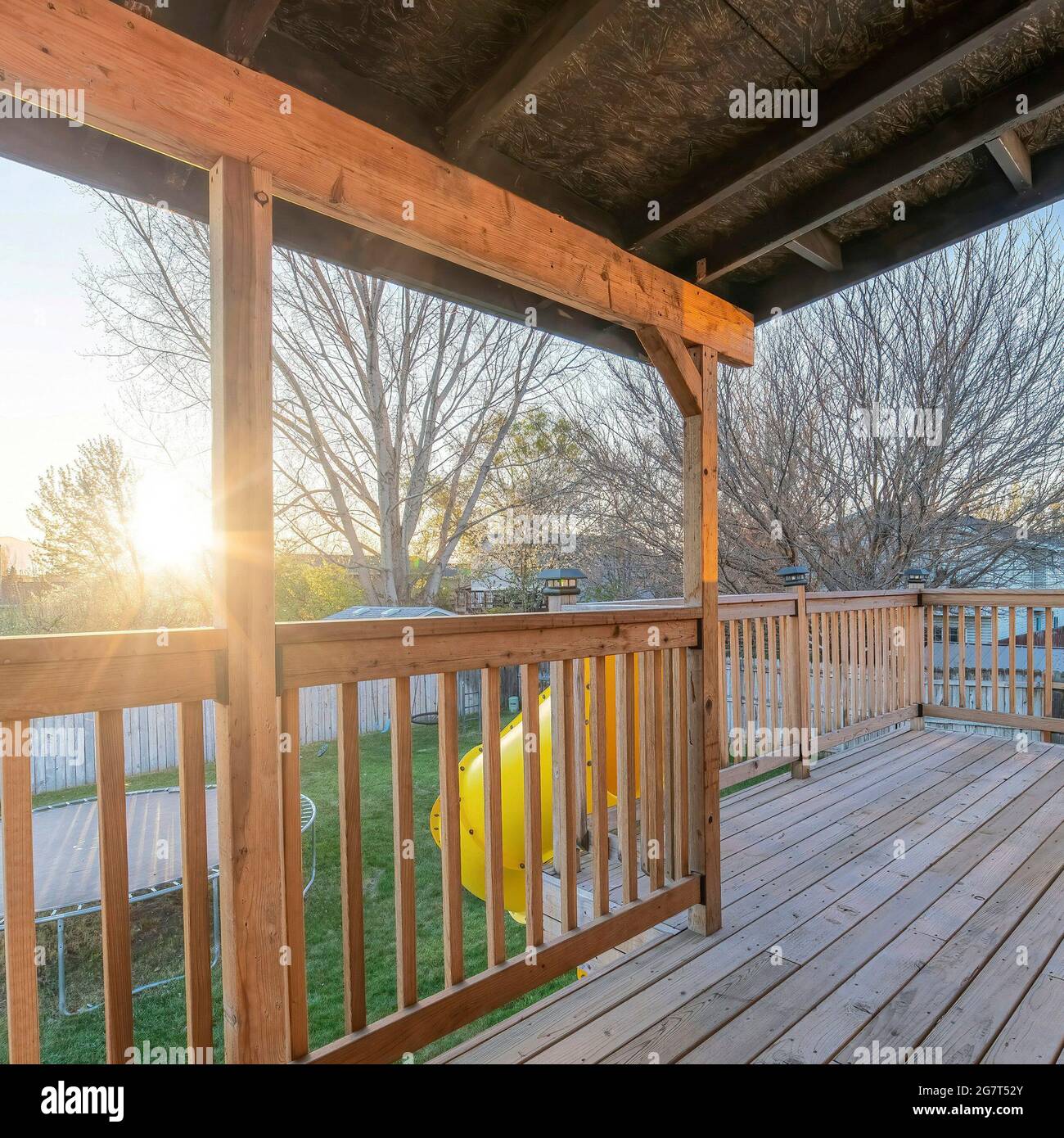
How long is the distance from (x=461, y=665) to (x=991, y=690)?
17.0 ft

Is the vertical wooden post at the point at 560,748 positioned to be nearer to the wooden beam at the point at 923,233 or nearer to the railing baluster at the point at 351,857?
the railing baluster at the point at 351,857

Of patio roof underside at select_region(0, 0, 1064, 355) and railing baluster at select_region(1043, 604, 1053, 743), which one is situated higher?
patio roof underside at select_region(0, 0, 1064, 355)

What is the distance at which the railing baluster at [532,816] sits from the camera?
1985 millimetres

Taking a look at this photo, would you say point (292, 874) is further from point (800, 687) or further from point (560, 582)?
point (800, 687)

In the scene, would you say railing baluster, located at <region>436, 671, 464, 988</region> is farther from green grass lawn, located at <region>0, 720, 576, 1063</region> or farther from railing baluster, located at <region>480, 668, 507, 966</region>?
green grass lawn, located at <region>0, 720, 576, 1063</region>

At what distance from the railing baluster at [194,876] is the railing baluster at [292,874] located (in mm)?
173

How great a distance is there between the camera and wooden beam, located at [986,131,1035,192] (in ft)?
6.51

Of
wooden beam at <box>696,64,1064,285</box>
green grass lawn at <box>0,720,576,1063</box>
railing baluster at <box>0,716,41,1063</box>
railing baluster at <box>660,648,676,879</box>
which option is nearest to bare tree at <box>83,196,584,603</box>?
green grass lawn at <box>0,720,576,1063</box>

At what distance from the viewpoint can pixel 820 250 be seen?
2.62m

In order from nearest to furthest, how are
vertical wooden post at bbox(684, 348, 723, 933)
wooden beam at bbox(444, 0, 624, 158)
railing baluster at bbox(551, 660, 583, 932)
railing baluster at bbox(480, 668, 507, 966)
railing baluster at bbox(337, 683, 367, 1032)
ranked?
wooden beam at bbox(444, 0, 624, 158)
railing baluster at bbox(337, 683, 367, 1032)
railing baluster at bbox(480, 668, 507, 966)
railing baluster at bbox(551, 660, 583, 932)
vertical wooden post at bbox(684, 348, 723, 933)

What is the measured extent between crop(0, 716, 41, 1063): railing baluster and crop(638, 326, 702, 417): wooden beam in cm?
212

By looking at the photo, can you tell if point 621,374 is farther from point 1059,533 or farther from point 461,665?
point 461,665

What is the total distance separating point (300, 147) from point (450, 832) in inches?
68.8

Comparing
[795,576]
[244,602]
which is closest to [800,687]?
[795,576]
